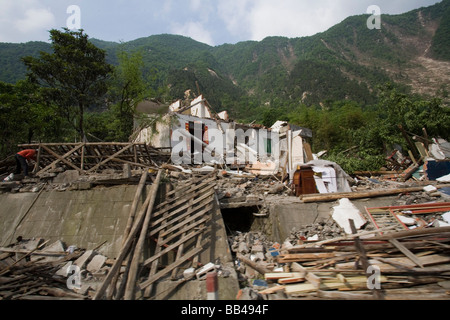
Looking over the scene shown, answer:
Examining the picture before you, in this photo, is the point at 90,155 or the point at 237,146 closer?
the point at 90,155

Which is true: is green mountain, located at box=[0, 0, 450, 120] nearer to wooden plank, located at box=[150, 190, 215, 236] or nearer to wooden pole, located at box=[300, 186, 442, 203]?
wooden plank, located at box=[150, 190, 215, 236]

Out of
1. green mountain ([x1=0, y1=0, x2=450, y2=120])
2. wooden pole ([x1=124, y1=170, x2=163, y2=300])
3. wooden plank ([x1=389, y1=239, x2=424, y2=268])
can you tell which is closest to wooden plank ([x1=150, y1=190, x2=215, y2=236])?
wooden pole ([x1=124, y1=170, x2=163, y2=300])

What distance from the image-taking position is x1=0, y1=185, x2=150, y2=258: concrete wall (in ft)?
15.4

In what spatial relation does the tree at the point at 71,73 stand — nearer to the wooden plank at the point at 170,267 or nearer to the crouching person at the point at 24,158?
the crouching person at the point at 24,158

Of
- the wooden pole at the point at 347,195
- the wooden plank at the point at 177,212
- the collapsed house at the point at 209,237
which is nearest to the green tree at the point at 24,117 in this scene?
the collapsed house at the point at 209,237

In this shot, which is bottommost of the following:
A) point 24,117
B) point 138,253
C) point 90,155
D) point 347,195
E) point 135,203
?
point 138,253

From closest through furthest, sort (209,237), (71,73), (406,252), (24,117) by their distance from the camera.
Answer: (406,252) < (209,237) < (24,117) < (71,73)

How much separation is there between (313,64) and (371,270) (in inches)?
2421

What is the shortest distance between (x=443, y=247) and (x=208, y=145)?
1243cm

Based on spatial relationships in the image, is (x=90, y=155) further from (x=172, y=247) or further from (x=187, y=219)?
(x=172, y=247)

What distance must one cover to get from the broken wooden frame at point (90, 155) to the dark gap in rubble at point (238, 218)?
3.21 m

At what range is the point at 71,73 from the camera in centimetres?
1359

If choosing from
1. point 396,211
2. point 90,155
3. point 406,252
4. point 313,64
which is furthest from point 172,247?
point 313,64

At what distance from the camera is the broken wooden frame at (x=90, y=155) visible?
6730 millimetres
